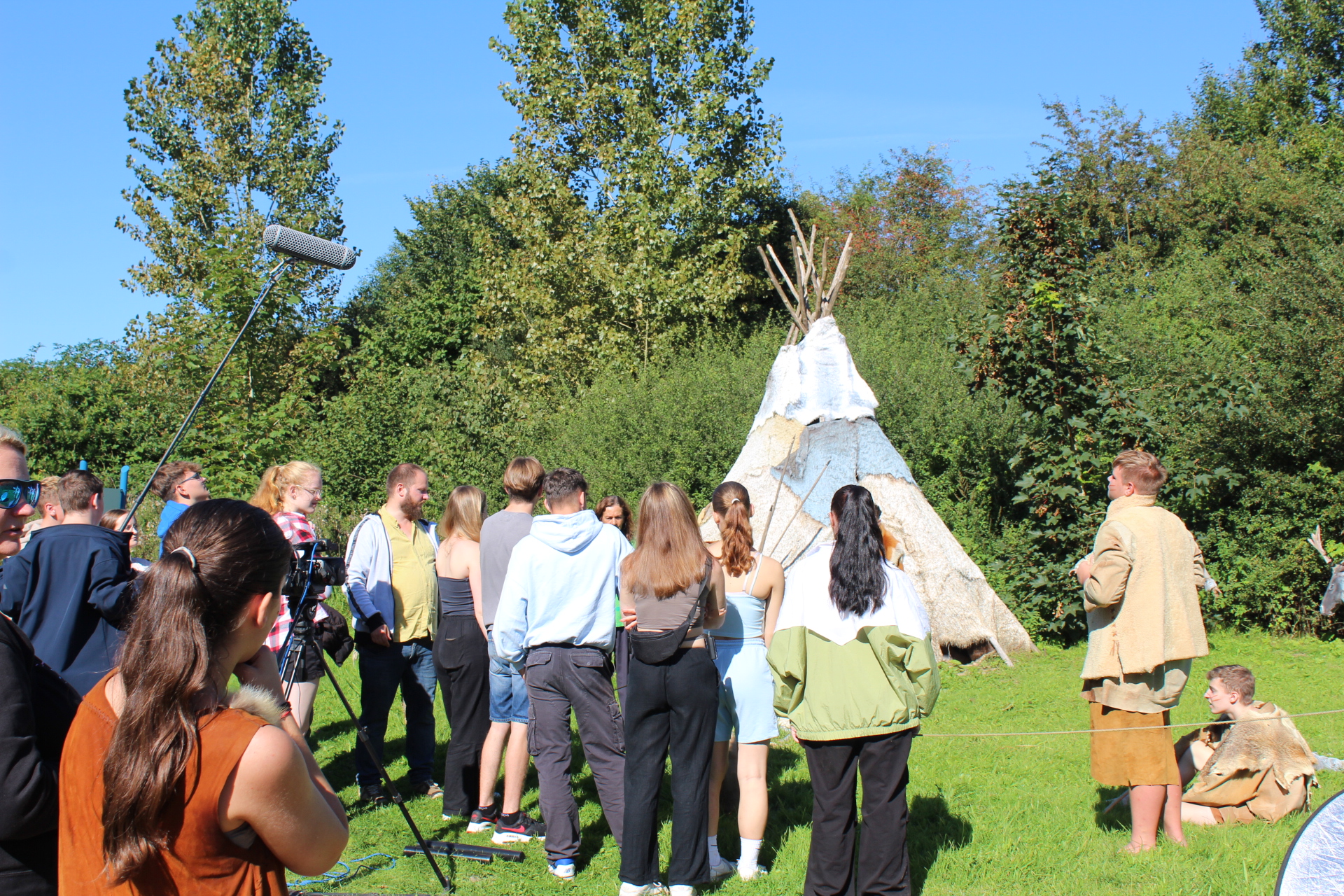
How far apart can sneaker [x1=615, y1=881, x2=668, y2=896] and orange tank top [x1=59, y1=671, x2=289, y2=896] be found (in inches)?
103

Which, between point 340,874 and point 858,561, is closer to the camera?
point 858,561

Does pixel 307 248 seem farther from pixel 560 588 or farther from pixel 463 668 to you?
pixel 463 668

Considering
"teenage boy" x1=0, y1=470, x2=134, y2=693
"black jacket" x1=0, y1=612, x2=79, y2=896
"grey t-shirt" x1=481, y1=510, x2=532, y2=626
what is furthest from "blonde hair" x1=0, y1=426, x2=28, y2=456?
"grey t-shirt" x1=481, y1=510, x2=532, y2=626

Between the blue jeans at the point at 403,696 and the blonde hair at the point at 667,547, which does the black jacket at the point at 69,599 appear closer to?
the blue jeans at the point at 403,696

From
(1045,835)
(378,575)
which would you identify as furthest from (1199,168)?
(378,575)

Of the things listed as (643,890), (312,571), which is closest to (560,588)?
(312,571)

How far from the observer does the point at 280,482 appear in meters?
5.23

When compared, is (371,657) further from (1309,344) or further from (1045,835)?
(1309,344)

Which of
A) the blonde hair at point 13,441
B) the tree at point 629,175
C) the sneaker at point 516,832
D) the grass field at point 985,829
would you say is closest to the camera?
the blonde hair at point 13,441

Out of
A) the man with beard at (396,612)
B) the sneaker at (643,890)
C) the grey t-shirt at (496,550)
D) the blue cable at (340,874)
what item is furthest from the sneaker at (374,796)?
the sneaker at (643,890)

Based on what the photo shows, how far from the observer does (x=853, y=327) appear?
15.3 metres

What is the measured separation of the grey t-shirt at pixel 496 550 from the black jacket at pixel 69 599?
1.83 m

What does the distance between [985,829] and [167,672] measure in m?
4.39

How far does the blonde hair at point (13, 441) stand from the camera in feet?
9.16
